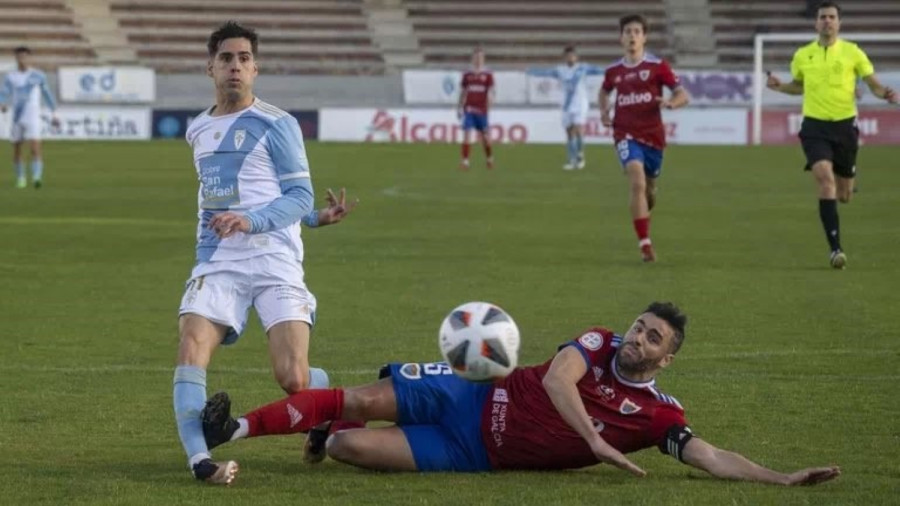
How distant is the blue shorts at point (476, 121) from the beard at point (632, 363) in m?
28.4

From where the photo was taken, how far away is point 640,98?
17250mm

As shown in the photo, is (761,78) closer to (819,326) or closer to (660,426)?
(819,326)

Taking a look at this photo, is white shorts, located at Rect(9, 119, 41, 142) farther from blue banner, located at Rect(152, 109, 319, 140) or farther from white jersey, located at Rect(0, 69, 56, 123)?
blue banner, located at Rect(152, 109, 319, 140)

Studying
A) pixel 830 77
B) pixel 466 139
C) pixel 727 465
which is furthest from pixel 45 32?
pixel 727 465

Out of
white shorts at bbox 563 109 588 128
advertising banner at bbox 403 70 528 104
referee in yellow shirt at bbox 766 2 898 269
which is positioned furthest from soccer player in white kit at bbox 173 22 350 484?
advertising banner at bbox 403 70 528 104

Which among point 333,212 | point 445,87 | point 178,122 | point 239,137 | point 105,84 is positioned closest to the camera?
point 239,137

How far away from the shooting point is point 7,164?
3491 cm

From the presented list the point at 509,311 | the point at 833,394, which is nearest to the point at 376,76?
the point at 509,311

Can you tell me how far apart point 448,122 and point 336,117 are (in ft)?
9.99

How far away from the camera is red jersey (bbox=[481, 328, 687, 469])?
7422 millimetres

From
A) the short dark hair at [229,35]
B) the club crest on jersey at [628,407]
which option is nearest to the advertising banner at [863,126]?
the short dark hair at [229,35]

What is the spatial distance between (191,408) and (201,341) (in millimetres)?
362

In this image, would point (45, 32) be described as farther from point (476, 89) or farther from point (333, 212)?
point (333, 212)

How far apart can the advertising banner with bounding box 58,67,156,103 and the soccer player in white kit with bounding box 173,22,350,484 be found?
42.0 meters
